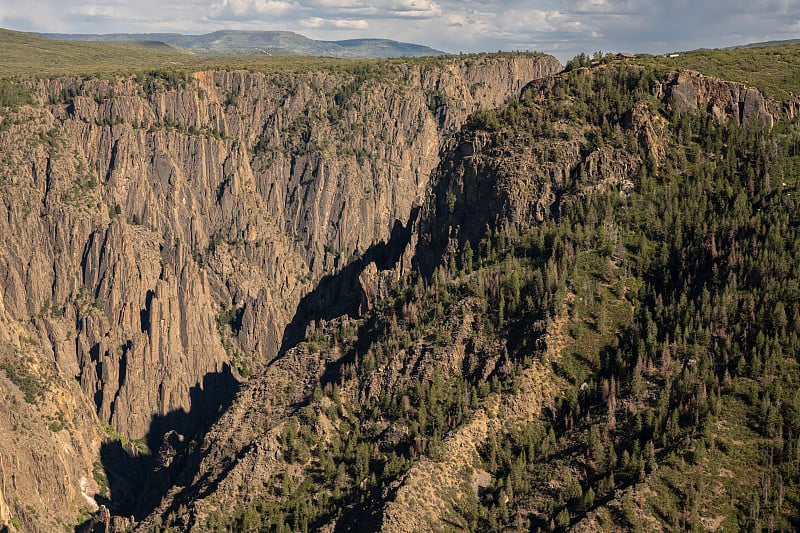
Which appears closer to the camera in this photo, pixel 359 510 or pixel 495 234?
pixel 359 510

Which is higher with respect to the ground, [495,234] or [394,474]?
[495,234]

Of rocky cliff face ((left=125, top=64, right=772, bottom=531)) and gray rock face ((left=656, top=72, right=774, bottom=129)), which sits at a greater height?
gray rock face ((left=656, top=72, right=774, bottom=129))

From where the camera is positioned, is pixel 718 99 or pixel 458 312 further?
pixel 718 99

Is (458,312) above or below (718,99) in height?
below

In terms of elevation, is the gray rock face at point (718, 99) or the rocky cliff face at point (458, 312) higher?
the gray rock face at point (718, 99)

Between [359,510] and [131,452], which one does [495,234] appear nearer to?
[359,510]

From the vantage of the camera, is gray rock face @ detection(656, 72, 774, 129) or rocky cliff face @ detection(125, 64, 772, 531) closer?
rocky cliff face @ detection(125, 64, 772, 531)

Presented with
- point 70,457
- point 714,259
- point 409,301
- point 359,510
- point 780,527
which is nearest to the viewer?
point 780,527

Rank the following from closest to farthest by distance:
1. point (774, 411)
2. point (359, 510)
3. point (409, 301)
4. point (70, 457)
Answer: point (774, 411), point (359, 510), point (409, 301), point (70, 457)

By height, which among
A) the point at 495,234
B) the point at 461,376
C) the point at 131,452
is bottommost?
the point at 131,452

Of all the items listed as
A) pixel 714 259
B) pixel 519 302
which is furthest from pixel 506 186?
pixel 714 259

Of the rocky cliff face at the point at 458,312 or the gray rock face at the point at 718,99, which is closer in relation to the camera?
the rocky cliff face at the point at 458,312
